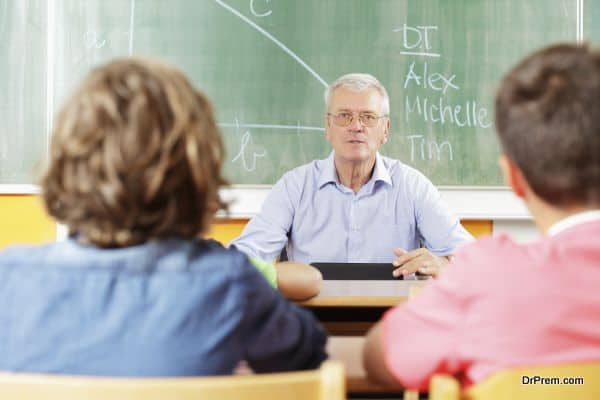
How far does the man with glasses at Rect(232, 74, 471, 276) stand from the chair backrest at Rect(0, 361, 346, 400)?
203 centimetres

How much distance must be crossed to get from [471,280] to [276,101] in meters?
2.48

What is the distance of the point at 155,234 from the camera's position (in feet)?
3.16

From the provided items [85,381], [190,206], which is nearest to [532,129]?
[190,206]

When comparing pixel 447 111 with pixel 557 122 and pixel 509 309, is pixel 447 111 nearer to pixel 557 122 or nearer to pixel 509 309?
pixel 557 122

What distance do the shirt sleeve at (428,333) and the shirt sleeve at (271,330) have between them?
0.12 meters

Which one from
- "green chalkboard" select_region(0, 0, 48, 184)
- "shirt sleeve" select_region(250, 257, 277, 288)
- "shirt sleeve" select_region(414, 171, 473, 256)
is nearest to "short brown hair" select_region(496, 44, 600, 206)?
"shirt sleeve" select_region(250, 257, 277, 288)

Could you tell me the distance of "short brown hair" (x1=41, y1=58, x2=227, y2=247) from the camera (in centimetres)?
91

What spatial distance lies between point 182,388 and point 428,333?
1.19 feet

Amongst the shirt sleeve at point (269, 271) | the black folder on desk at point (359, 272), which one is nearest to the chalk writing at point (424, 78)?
the black folder on desk at point (359, 272)

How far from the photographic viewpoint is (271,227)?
2.80 metres

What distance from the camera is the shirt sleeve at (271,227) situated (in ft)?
8.97

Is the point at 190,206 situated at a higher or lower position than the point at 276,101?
lower

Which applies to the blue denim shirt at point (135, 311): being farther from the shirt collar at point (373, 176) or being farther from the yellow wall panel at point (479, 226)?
the yellow wall panel at point (479, 226)

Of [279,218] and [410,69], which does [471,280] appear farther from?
[410,69]
